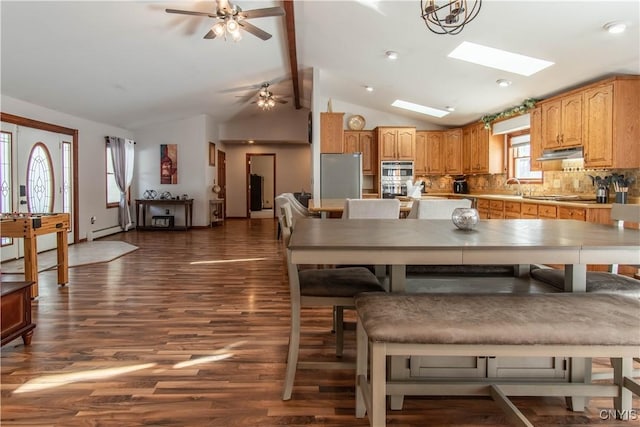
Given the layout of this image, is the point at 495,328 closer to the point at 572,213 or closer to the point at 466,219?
the point at 466,219

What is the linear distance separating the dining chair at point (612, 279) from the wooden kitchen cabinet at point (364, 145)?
22.8 feet

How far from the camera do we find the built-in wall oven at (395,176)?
29.6 ft

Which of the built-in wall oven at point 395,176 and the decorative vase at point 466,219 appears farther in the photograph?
the built-in wall oven at point 395,176

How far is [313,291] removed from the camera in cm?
211

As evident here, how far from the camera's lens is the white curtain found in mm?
8625

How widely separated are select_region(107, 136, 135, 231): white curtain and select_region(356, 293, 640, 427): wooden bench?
8.27m

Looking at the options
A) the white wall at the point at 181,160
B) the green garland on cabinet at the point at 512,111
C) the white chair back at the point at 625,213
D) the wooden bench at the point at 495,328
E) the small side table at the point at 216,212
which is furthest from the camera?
the small side table at the point at 216,212

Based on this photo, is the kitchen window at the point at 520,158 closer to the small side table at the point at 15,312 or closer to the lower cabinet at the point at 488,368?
the lower cabinet at the point at 488,368

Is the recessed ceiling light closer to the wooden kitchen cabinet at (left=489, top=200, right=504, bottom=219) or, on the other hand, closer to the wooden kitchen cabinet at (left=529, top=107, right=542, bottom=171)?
the wooden kitchen cabinet at (left=529, top=107, right=542, bottom=171)

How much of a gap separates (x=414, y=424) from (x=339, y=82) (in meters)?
A: 6.93

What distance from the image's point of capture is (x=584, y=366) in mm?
1977

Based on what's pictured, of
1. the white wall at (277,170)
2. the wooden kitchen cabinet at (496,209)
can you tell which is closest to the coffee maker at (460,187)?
the wooden kitchen cabinet at (496,209)

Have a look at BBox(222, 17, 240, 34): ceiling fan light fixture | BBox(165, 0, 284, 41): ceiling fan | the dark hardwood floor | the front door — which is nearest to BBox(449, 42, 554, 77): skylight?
BBox(165, 0, 284, 41): ceiling fan

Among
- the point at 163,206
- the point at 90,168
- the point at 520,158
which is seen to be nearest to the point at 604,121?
the point at 520,158
